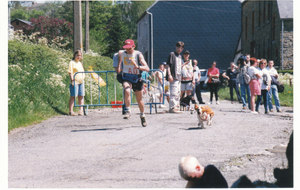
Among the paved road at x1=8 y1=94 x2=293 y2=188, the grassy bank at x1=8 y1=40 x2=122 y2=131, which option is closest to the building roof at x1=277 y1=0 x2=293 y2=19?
the grassy bank at x1=8 y1=40 x2=122 y2=131

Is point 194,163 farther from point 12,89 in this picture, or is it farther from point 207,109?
point 12,89

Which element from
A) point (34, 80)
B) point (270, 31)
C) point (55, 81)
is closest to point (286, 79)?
point (270, 31)

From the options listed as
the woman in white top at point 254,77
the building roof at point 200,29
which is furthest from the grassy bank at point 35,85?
the building roof at point 200,29

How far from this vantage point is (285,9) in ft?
102

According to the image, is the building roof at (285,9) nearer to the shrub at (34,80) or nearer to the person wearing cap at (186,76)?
the shrub at (34,80)

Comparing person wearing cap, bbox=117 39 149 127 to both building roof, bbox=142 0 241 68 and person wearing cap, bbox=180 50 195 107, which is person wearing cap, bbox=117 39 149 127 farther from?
building roof, bbox=142 0 241 68

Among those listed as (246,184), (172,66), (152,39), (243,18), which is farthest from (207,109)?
(152,39)

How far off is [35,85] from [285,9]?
21.5 metres

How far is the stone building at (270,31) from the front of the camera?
1204 inches

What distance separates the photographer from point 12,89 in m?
12.6

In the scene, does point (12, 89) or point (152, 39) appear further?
point (152, 39)

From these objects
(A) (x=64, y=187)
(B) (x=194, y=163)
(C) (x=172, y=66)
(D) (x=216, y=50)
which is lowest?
(A) (x=64, y=187)

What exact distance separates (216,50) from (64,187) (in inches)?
1879

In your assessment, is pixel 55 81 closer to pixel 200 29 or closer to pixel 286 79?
pixel 286 79
